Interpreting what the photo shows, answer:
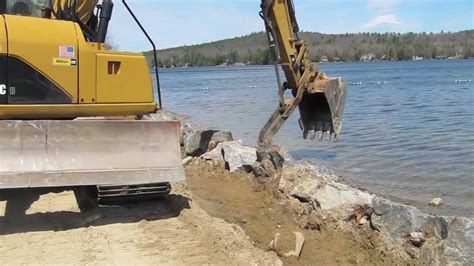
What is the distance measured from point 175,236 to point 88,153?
1.29m

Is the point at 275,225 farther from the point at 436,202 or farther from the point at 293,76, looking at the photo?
the point at 436,202

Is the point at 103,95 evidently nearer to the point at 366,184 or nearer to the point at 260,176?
the point at 260,176

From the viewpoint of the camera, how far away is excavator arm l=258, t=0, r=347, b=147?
8.88 metres

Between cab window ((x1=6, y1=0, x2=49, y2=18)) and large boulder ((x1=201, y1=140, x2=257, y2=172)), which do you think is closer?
cab window ((x1=6, y1=0, x2=49, y2=18))

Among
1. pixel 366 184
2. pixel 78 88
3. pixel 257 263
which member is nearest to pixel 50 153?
pixel 78 88

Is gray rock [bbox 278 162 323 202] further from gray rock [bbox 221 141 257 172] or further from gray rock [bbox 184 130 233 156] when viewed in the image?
gray rock [bbox 184 130 233 156]

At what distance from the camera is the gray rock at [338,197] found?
7.29m

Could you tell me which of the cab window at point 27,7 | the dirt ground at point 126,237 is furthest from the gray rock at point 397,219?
the cab window at point 27,7

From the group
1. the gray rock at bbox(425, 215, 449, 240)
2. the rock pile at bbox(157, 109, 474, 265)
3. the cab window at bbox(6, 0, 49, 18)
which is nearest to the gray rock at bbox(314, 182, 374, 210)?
the rock pile at bbox(157, 109, 474, 265)

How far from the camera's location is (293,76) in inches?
354

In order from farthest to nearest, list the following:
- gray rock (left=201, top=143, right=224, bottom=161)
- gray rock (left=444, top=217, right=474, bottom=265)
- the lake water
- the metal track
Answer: the lake water, gray rock (left=201, top=143, right=224, bottom=161), the metal track, gray rock (left=444, top=217, right=474, bottom=265)

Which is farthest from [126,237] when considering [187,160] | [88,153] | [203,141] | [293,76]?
[203,141]

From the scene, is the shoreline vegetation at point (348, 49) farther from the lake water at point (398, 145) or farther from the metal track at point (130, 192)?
the metal track at point (130, 192)

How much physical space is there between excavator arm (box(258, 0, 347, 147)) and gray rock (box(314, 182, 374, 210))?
1.48 metres
